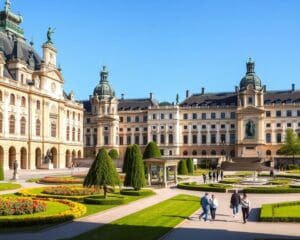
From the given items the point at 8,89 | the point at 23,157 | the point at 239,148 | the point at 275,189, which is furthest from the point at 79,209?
the point at 239,148

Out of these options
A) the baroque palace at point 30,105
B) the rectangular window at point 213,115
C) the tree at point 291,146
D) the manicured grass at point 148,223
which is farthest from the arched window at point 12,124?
the rectangular window at point 213,115

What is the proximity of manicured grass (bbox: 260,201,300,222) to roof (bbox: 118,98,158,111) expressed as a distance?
101 m

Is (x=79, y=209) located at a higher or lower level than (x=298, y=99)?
lower

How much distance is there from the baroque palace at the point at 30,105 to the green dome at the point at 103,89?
87.4 ft

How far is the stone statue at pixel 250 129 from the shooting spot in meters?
118

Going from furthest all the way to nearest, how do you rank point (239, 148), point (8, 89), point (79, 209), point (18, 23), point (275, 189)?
point (239, 148) < point (18, 23) < point (8, 89) < point (275, 189) < point (79, 209)

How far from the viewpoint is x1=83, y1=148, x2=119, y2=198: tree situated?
33.1 m

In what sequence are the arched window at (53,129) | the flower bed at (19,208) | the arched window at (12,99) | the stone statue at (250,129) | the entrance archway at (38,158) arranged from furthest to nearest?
the stone statue at (250,129) → the arched window at (53,129) → the entrance archway at (38,158) → the arched window at (12,99) → the flower bed at (19,208)

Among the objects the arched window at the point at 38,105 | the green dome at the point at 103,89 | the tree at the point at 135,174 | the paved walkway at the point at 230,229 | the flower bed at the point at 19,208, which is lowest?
the paved walkway at the point at 230,229

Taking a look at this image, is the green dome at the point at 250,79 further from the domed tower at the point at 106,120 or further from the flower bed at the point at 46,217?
the flower bed at the point at 46,217

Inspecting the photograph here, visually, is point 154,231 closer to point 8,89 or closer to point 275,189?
point 275,189

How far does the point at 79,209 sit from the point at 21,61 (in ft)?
197

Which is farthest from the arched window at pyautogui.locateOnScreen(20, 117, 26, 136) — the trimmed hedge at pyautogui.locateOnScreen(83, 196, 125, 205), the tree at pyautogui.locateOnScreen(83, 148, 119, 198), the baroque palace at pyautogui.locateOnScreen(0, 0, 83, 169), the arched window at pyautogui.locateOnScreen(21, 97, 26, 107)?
the trimmed hedge at pyautogui.locateOnScreen(83, 196, 125, 205)

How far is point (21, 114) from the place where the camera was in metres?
80.4
